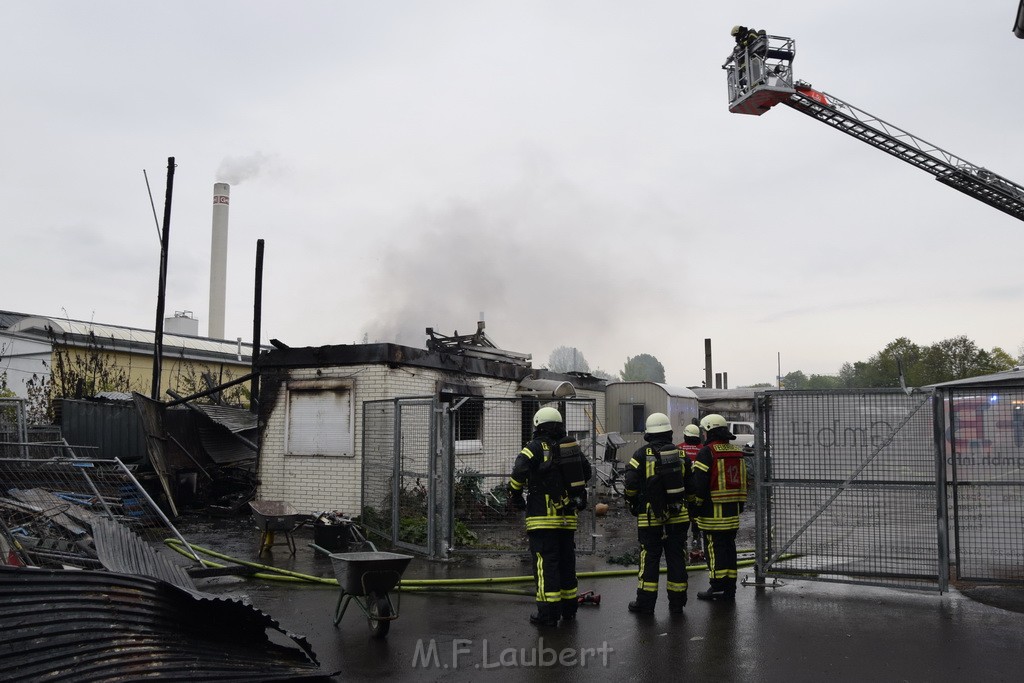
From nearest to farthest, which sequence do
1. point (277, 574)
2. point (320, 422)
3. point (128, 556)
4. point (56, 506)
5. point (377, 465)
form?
point (128, 556) < point (56, 506) < point (277, 574) < point (377, 465) < point (320, 422)

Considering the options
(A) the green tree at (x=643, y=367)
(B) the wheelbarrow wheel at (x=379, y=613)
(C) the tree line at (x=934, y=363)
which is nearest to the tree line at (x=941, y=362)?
(C) the tree line at (x=934, y=363)

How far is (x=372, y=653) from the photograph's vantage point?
616 centimetres

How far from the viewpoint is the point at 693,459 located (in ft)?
27.3

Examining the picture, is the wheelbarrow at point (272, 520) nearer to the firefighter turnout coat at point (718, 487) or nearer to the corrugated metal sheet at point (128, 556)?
the corrugated metal sheet at point (128, 556)

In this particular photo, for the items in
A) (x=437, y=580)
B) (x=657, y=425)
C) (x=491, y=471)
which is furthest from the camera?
(x=491, y=471)

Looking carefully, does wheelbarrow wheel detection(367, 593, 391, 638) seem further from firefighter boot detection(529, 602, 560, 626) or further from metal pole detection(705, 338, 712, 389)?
metal pole detection(705, 338, 712, 389)

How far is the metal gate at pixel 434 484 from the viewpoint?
9852 millimetres

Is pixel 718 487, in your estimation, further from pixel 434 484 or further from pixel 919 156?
pixel 919 156

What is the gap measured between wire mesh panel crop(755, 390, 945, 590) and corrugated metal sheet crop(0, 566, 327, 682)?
5.35 m

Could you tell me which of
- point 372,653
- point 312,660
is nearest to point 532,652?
point 372,653

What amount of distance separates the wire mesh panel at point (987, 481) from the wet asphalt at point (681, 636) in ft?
1.37

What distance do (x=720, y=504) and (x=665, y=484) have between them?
39.4 inches

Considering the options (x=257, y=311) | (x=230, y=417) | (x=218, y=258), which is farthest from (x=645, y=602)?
(x=218, y=258)

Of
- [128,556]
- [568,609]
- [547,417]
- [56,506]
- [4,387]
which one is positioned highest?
[4,387]
